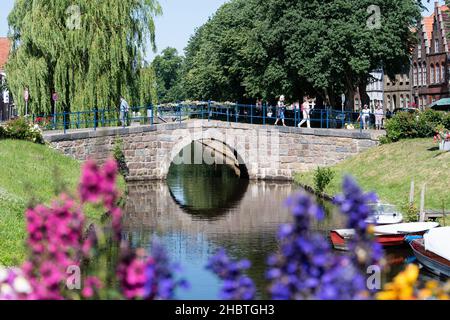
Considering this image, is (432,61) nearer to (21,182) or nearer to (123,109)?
(123,109)

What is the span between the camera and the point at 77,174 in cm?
3553

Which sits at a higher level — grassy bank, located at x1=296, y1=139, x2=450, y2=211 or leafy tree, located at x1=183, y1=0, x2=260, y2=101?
leafy tree, located at x1=183, y1=0, x2=260, y2=101

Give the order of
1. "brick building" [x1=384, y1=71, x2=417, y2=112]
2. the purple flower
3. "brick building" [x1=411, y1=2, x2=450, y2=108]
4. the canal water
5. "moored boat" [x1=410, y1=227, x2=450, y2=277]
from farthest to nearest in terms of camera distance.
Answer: "brick building" [x1=384, y1=71, x2=417, y2=112], "brick building" [x1=411, y1=2, x2=450, y2=108], the canal water, "moored boat" [x1=410, y1=227, x2=450, y2=277], the purple flower

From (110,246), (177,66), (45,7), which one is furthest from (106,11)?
(177,66)

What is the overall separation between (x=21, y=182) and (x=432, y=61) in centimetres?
4793

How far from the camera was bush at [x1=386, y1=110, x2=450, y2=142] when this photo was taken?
134ft

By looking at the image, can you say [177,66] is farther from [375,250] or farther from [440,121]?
[375,250]

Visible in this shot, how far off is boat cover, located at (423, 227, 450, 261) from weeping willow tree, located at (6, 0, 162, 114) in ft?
80.3

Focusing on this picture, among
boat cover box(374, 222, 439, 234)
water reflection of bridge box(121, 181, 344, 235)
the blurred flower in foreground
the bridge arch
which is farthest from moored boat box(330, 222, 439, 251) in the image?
the bridge arch

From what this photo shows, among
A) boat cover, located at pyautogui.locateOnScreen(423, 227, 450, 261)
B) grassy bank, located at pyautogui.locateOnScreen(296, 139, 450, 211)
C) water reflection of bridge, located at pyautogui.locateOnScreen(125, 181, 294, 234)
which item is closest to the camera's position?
boat cover, located at pyautogui.locateOnScreen(423, 227, 450, 261)

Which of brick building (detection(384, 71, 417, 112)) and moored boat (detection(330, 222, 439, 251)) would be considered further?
brick building (detection(384, 71, 417, 112))

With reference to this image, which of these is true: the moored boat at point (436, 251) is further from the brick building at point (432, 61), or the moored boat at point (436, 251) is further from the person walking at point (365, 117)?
the brick building at point (432, 61)

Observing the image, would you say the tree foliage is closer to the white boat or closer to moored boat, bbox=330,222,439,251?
the white boat

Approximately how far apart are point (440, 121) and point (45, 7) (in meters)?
18.6
